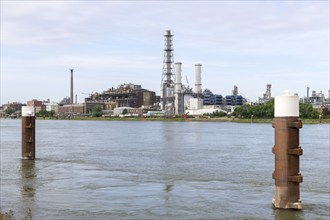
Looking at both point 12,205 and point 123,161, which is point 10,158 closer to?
point 123,161

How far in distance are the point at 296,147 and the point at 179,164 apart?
2300cm

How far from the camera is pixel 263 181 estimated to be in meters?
27.9

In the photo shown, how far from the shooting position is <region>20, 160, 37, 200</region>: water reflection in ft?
77.0

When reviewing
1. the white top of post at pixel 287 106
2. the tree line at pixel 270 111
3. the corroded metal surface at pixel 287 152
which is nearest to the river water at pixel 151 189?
the corroded metal surface at pixel 287 152

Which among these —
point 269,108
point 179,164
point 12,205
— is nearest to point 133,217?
point 12,205

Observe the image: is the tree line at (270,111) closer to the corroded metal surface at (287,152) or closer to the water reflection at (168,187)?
the water reflection at (168,187)

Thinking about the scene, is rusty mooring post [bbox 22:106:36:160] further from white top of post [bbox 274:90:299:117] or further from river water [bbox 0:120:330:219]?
white top of post [bbox 274:90:299:117]

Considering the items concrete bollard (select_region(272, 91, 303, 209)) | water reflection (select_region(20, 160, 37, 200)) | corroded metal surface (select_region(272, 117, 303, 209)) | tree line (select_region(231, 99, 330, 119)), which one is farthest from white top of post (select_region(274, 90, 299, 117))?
tree line (select_region(231, 99, 330, 119))

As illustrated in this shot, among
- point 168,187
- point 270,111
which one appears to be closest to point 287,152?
point 168,187

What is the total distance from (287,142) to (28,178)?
18.7 metres

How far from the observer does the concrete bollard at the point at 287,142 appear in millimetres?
15227

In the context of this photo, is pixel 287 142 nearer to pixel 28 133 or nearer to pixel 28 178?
pixel 28 178

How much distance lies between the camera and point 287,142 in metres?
15.2

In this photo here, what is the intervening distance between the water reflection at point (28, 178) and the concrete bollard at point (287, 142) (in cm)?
1220
